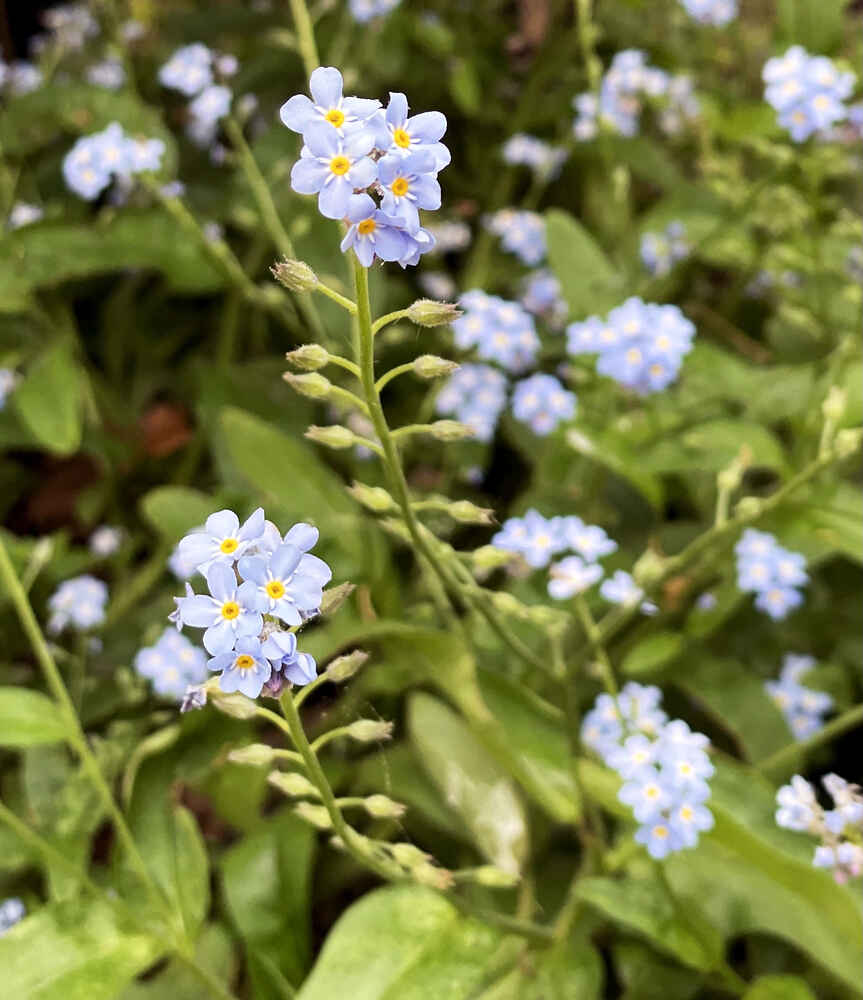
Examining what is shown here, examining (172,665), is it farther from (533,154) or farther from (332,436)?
(533,154)

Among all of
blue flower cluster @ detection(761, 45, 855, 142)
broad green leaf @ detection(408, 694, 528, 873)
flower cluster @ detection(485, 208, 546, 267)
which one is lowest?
broad green leaf @ detection(408, 694, 528, 873)

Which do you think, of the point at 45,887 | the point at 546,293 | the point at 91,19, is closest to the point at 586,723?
the point at 45,887

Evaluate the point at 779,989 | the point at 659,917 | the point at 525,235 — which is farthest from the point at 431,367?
the point at 525,235

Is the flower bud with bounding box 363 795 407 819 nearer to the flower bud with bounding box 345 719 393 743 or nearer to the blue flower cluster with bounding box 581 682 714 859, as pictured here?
the flower bud with bounding box 345 719 393 743

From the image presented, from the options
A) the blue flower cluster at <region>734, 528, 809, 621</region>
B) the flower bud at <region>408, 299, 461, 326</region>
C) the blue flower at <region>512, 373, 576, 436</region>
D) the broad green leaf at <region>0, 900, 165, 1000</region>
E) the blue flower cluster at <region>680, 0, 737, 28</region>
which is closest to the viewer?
the flower bud at <region>408, 299, 461, 326</region>

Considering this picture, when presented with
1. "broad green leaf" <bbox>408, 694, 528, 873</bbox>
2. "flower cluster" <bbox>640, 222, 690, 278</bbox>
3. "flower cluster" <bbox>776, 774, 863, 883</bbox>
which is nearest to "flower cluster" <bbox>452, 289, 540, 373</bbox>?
"flower cluster" <bbox>640, 222, 690, 278</bbox>

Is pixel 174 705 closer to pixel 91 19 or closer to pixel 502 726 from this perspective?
pixel 502 726

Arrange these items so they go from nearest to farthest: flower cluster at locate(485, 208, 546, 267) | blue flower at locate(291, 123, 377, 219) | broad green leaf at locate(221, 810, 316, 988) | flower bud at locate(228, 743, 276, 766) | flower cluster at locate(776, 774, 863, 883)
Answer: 1. blue flower at locate(291, 123, 377, 219)
2. flower bud at locate(228, 743, 276, 766)
3. flower cluster at locate(776, 774, 863, 883)
4. broad green leaf at locate(221, 810, 316, 988)
5. flower cluster at locate(485, 208, 546, 267)
